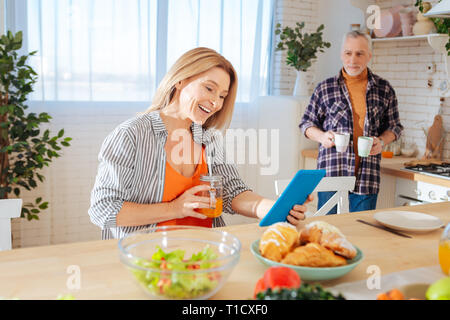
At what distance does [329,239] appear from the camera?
→ 122 cm

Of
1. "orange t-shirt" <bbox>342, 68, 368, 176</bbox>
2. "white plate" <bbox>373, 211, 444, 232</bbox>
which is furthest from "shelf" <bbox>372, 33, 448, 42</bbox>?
"white plate" <bbox>373, 211, 444, 232</bbox>

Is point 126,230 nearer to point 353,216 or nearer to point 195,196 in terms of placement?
point 195,196

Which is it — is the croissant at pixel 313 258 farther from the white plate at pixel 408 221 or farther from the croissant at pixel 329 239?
the white plate at pixel 408 221

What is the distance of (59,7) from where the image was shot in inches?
142

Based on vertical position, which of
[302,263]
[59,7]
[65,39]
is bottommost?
[302,263]

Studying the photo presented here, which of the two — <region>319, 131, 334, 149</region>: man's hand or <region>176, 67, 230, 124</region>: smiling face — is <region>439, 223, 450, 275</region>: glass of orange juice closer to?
<region>176, 67, 230, 124</region>: smiling face

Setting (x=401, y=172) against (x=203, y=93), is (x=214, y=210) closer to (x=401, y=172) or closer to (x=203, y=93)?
(x=203, y=93)

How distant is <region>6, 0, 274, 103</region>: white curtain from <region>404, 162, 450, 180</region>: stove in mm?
1705

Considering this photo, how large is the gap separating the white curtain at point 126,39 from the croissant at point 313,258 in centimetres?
300

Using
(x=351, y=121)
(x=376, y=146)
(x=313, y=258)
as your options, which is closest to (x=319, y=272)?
(x=313, y=258)

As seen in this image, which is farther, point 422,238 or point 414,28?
point 414,28

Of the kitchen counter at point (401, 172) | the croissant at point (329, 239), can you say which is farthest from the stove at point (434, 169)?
the croissant at point (329, 239)
